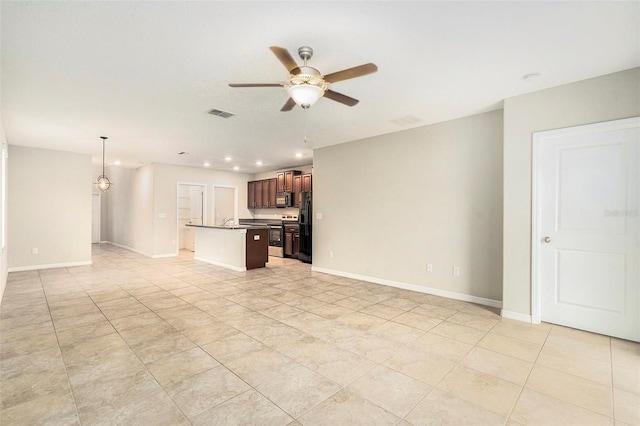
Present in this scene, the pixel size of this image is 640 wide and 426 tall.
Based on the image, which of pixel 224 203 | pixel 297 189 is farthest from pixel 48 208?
pixel 297 189

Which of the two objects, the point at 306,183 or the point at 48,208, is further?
the point at 306,183

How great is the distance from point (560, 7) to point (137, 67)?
3.53 metres

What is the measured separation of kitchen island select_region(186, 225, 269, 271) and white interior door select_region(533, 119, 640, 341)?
5.05m

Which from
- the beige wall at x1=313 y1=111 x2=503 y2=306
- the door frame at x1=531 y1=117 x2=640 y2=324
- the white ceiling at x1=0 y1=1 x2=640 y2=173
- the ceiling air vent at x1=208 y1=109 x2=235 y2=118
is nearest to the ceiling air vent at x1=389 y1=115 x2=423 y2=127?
the white ceiling at x1=0 y1=1 x2=640 y2=173

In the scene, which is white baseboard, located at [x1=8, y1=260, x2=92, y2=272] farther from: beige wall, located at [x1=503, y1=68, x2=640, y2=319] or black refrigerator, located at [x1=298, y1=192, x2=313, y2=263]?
beige wall, located at [x1=503, y1=68, x2=640, y2=319]

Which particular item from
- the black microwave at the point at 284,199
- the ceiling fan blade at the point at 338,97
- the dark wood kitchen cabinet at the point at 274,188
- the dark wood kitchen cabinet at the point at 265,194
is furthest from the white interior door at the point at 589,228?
the dark wood kitchen cabinet at the point at 265,194

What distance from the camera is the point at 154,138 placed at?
5.55m

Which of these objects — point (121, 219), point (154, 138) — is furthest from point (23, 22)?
point (121, 219)

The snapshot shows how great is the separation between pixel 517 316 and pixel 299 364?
2722 mm

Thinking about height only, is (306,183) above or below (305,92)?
below

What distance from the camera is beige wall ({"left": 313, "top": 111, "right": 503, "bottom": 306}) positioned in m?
4.08

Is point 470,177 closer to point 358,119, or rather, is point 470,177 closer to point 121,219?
point 358,119

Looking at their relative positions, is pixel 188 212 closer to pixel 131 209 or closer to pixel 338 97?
pixel 131 209

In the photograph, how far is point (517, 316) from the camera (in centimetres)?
349
